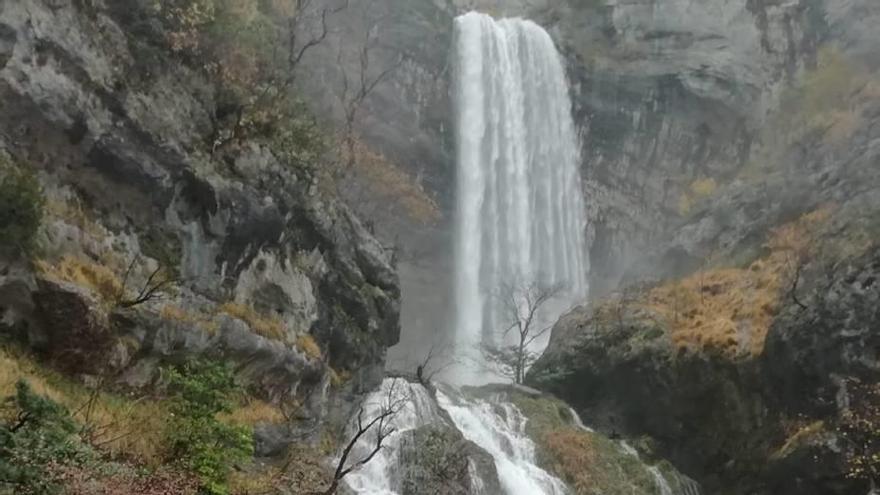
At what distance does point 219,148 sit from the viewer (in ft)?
59.4

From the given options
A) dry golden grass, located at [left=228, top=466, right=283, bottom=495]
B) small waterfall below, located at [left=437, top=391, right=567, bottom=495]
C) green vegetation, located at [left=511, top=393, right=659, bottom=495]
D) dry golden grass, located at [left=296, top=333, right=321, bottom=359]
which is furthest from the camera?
green vegetation, located at [left=511, top=393, right=659, bottom=495]

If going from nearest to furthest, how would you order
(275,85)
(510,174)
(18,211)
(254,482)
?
(18,211)
(254,482)
(275,85)
(510,174)

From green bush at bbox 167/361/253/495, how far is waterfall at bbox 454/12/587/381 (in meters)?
27.7

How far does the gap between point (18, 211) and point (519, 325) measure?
23.1m

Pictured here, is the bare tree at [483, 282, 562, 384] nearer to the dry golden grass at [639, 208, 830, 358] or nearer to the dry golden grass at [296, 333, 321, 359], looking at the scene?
the dry golden grass at [639, 208, 830, 358]

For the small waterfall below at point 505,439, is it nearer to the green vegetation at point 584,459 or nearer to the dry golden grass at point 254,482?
the green vegetation at point 584,459

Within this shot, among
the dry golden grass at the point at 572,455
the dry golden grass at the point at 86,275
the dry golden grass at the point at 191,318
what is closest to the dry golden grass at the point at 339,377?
the dry golden grass at the point at 191,318

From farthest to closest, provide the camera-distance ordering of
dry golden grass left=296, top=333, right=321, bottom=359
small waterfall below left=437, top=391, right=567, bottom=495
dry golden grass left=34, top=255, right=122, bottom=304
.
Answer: small waterfall below left=437, top=391, right=567, bottom=495, dry golden grass left=296, top=333, right=321, bottom=359, dry golden grass left=34, top=255, right=122, bottom=304

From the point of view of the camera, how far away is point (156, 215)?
16.0m

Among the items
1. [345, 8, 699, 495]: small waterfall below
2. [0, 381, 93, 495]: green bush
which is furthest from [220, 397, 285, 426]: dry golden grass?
[345, 8, 699, 495]: small waterfall below

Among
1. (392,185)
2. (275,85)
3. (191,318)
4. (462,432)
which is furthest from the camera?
(392,185)

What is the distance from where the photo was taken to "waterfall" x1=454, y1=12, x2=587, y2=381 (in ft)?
137

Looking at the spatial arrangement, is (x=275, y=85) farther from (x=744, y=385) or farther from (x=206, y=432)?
(x=744, y=385)

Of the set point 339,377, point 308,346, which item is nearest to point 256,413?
point 308,346
